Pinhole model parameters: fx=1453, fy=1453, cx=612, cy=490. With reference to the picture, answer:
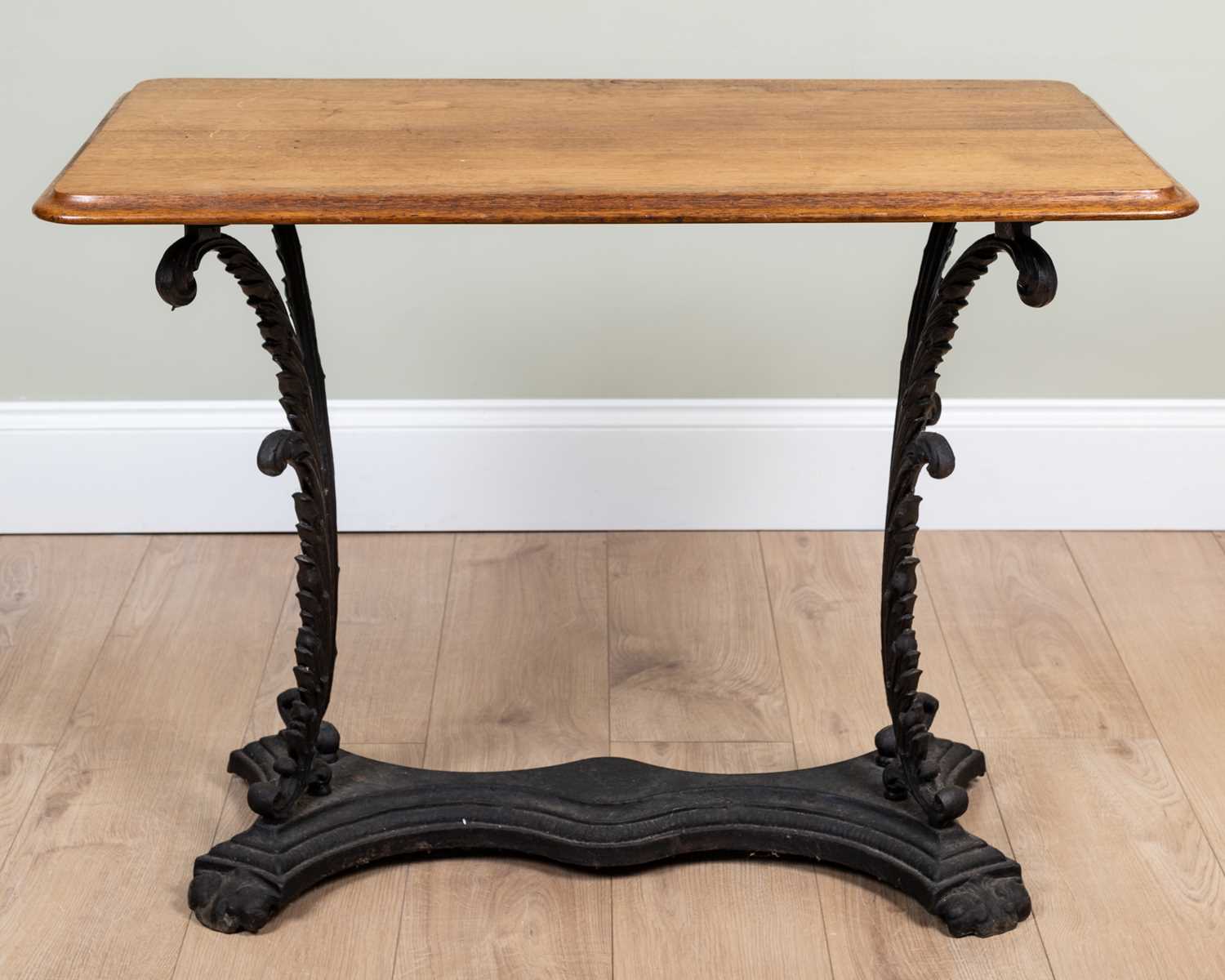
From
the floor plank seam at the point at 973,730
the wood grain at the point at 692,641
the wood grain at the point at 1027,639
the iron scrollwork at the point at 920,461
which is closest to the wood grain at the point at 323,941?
the wood grain at the point at 692,641

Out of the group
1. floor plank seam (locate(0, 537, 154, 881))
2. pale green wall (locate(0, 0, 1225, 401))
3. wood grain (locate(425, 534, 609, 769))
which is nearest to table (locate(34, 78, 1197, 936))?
wood grain (locate(425, 534, 609, 769))

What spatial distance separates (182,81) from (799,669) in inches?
42.8

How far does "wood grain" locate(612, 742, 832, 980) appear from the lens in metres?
1.52

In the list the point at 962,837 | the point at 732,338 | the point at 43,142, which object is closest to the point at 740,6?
the point at 732,338

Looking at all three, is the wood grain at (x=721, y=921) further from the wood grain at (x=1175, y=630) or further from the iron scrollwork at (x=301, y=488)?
the wood grain at (x=1175, y=630)

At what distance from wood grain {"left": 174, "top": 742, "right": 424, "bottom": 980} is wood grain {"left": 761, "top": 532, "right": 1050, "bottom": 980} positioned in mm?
483

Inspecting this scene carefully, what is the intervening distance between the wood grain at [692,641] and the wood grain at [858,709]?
4cm

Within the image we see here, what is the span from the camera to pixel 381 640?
205cm

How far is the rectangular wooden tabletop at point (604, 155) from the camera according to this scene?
122cm

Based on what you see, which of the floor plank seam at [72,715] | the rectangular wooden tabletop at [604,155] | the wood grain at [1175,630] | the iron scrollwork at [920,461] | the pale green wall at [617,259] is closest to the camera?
the rectangular wooden tabletop at [604,155]

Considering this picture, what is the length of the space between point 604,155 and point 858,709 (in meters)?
0.91

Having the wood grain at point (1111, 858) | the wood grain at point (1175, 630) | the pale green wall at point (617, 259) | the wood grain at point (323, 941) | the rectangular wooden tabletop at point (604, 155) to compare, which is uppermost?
the rectangular wooden tabletop at point (604, 155)

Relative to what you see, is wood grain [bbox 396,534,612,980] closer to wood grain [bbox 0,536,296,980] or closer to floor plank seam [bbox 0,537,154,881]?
wood grain [bbox 0,536,296,980]

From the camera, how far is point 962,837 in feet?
5.29
